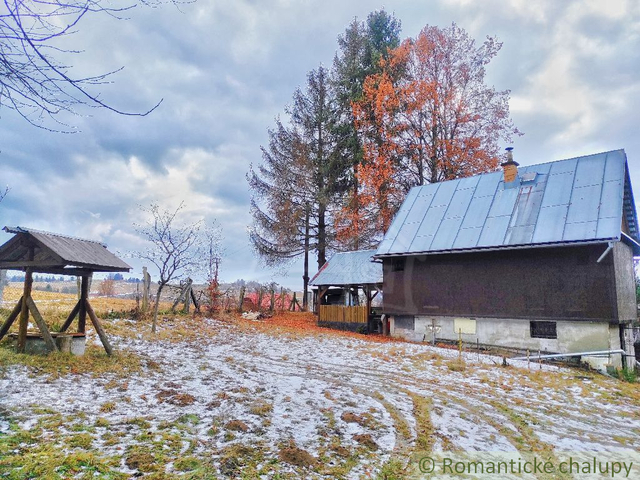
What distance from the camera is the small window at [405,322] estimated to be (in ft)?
58.0

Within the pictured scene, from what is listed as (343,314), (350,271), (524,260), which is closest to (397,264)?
(350,271)

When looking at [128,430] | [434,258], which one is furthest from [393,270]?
[128,430]

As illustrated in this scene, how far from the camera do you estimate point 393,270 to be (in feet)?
61.0

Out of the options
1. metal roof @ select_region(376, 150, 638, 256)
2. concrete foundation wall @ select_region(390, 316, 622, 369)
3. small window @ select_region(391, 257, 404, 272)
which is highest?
metal roof @ select_region(376, 150, 638, 256)

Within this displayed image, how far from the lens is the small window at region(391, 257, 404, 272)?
18.3 m

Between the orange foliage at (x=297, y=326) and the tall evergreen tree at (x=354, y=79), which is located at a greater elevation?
the tall evergreen tree at (x=354, y=79)

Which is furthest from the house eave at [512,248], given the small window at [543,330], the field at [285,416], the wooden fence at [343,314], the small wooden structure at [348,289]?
the field at [285,416]

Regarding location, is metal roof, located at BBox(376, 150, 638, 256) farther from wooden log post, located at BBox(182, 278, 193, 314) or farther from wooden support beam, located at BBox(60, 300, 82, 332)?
wooden support beam, located at BBox(60, 300, 82, 332)

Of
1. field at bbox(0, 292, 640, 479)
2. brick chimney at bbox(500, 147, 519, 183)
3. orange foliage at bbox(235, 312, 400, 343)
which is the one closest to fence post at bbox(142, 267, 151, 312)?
orange foliage at bbox(235, 312, 400, 343)

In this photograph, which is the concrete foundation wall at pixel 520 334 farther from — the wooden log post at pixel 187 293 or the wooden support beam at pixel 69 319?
the wooden support beam at pixel 69 319

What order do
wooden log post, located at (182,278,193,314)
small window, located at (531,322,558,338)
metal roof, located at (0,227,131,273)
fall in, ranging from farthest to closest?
wooden log post, located at (182,278,193,314) → small window, located at (531,322,558,338) → metal roof, located at (0,227,131,273)

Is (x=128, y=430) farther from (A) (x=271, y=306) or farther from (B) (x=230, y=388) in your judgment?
(A) (x=271, y=306)

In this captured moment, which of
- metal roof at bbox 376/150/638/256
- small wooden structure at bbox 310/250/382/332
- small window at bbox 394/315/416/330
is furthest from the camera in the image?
small wooden structure at bbox 310/250/382/332

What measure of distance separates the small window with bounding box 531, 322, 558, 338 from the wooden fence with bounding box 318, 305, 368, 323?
7.85 metres
